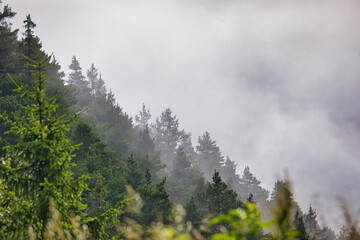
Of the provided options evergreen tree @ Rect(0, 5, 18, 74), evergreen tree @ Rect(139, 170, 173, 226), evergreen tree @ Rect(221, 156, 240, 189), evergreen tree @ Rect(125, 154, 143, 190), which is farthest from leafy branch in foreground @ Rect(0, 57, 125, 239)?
evergreen tree @ Rect(221, 156, 240, 189)

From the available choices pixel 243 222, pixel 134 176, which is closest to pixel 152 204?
pixel 134 176

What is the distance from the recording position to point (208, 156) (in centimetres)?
8669

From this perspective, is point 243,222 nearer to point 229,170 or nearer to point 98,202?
point 98,202

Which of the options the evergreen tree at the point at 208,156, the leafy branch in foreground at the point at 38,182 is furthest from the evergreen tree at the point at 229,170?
the leafy branch in foreground at the point at 38,182

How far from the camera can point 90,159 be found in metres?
24.3

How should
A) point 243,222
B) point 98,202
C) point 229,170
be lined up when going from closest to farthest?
1. point 243,222
2. point 98,202
3. point 229,170

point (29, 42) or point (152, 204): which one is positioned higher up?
point (29, 42)

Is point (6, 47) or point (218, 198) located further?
point (6, 47)

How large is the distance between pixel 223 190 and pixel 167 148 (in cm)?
5765

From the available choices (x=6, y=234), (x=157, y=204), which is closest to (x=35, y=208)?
(x=6, y=234)

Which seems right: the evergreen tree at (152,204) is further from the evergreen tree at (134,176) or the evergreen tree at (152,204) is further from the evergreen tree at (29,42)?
the evergreen tree at (29,42)

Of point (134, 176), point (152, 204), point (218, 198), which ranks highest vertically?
point (134, 176)

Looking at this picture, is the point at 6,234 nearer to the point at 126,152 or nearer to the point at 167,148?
the point at 126,152

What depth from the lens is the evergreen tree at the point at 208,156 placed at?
8338 centimetres
